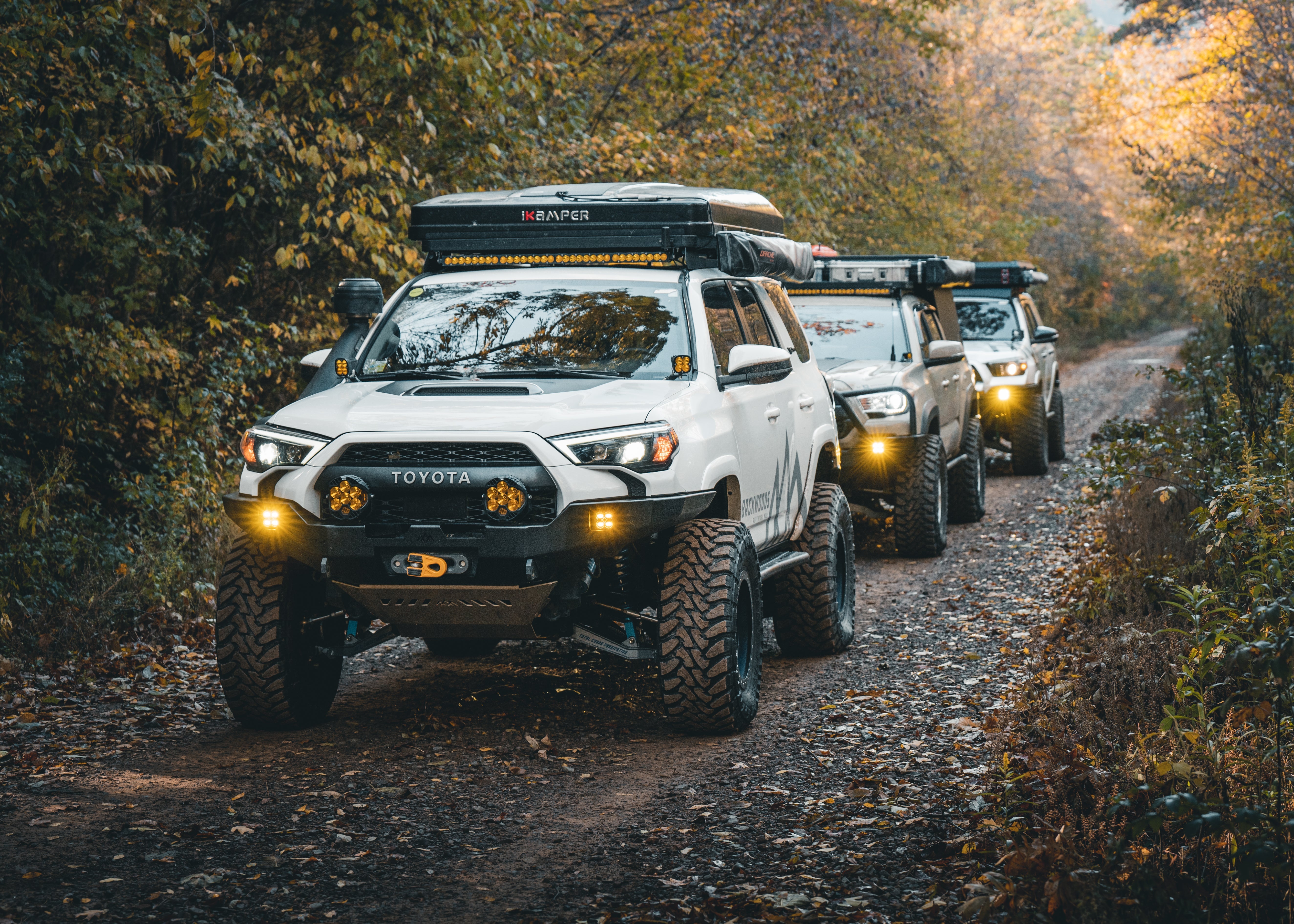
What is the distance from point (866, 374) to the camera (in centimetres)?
1078

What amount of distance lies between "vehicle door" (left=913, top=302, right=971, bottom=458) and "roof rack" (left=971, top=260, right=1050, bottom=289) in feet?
12.0

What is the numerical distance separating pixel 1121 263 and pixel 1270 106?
3686 centimetres

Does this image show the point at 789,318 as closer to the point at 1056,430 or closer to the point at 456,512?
the point at 456,512

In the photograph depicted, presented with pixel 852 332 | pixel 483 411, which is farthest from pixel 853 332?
pixel 483 411

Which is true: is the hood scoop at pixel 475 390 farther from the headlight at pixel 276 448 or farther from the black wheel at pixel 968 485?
the black wheel at pixel 968 485

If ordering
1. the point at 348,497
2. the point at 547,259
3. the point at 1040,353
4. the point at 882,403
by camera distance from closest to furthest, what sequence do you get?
the point at 348,497, the point at 547,259, the point at 882,403, the point at 1040,353

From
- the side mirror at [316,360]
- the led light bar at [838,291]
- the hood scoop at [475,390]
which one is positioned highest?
the led light bar at [838,291]

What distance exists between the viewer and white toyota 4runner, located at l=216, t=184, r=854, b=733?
5363 millimetres

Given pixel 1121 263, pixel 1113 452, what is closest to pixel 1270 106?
pixel 1113 452

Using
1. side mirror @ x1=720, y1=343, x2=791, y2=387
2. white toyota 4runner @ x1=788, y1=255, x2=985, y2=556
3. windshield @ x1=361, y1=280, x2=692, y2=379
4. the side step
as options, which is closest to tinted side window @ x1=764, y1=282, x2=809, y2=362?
side mirror @ x1=720, y1=343, x2=791, y2=387

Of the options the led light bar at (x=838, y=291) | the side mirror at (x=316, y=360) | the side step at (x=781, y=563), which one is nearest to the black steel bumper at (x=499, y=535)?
the side step at (x=781, y=563)

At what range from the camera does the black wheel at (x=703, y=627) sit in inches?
224

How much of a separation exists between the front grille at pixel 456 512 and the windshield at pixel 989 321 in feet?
39.1

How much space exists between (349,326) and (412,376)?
4.47ft
